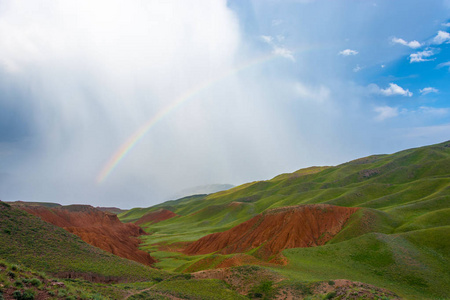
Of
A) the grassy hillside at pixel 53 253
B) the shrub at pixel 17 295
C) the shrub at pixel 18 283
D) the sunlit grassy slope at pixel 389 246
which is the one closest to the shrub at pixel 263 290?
the sunlit grassy slope at pixel 389 246

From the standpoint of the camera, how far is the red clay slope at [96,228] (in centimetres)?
5978

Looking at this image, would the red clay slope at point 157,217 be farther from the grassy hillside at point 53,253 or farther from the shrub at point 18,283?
the shrub at point 18,283

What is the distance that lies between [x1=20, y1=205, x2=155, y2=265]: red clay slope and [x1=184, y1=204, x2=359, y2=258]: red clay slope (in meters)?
18.7

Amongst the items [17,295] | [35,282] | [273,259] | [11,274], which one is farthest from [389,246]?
[11,274]

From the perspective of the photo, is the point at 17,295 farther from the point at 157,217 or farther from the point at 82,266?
the point at 157,217

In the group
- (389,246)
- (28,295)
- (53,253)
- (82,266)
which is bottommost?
(389,246)

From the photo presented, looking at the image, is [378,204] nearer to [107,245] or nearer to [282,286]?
[282,286]

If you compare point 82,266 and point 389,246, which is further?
point 389,246

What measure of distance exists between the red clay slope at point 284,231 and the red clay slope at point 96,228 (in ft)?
61.4

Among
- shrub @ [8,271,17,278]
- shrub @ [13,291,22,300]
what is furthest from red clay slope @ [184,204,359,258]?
shrub @ [13,291,22,300]

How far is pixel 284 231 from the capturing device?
59.1m

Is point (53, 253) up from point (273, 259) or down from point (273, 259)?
up

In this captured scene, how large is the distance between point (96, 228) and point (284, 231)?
56.9 meters

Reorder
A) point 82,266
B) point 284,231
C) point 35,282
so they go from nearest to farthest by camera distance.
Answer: point 35,282 → point 82,266 → point 284,231
